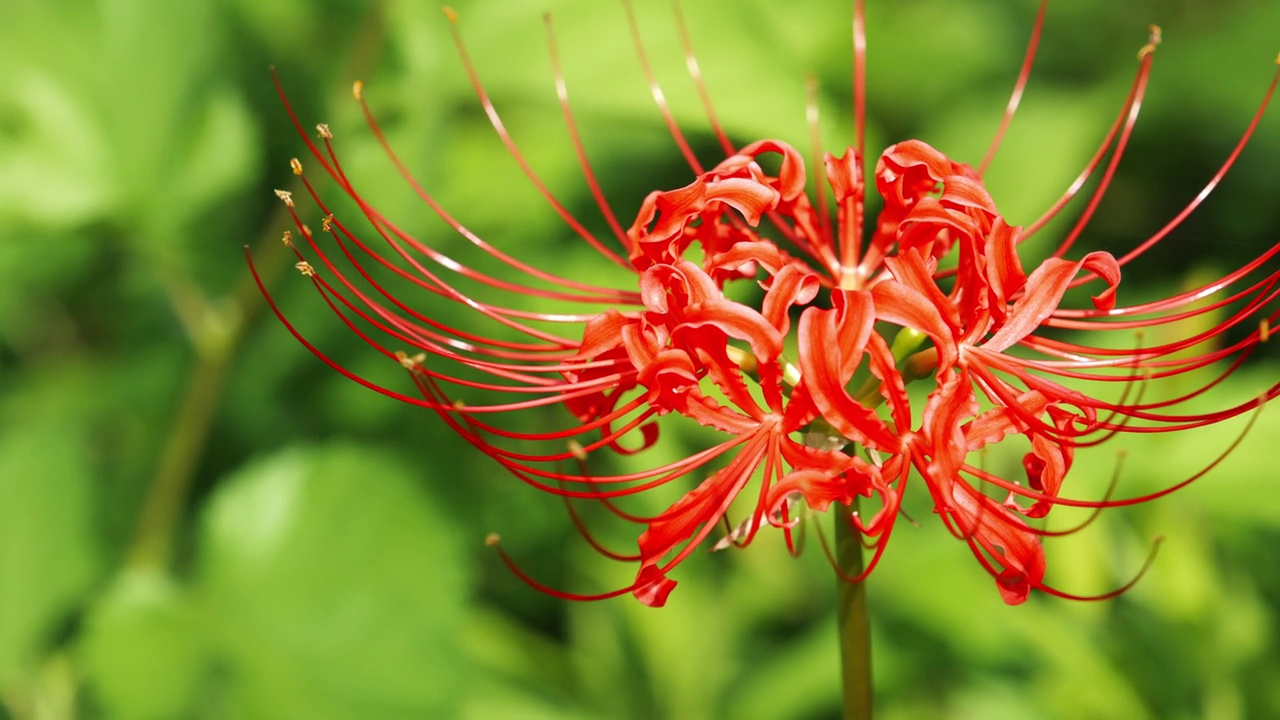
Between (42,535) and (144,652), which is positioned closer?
(144,652)

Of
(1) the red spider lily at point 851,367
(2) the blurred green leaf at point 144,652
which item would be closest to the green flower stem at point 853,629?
(1) the red spider lily at point 851,367

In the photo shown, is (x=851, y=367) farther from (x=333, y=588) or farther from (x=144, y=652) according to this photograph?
(x=144, y=652)

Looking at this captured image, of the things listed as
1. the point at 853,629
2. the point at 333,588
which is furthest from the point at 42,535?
the point at 853,629

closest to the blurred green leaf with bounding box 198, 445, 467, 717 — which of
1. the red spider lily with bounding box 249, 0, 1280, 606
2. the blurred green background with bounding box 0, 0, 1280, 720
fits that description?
the blurred green background with bounding box 0, 0, 1280, 720

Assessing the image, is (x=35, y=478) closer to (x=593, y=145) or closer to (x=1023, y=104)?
A: (x=593, y=145)

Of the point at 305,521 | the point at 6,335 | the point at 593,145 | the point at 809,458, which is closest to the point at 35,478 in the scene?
the point at 305,521

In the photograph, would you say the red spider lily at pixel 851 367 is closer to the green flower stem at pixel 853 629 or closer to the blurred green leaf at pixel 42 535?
the green flower stem at pixel 853 629
